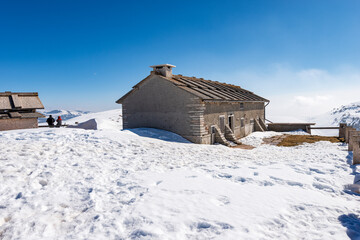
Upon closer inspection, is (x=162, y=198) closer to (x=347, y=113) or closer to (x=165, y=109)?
(x=165, y=109)

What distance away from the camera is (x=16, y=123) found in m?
A: 16.8

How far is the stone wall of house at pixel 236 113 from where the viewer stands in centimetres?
1510

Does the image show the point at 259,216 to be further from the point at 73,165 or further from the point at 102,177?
the point at 73,165

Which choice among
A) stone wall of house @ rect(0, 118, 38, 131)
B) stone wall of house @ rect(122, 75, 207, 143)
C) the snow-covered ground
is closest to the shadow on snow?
stone wall of house @ rect(122, 75, 207, 143)

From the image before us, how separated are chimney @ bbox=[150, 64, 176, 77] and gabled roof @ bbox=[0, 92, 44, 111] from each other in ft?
34.2

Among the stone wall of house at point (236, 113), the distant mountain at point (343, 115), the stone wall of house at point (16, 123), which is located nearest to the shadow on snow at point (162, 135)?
the stone wall of house at point (236, 113)

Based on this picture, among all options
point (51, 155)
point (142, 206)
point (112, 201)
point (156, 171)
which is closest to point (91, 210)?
point (112, 201)

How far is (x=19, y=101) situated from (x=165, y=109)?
12.1 meters

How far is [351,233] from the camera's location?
377 centimetres

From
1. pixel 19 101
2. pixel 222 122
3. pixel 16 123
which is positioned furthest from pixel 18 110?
pixel 222 122

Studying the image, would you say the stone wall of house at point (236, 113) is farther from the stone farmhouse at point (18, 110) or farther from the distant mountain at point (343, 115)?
the distant mountain at point (343, 115)

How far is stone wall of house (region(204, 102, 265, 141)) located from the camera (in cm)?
1510

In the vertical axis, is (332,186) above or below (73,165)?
below

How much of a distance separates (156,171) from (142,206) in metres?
2.53
